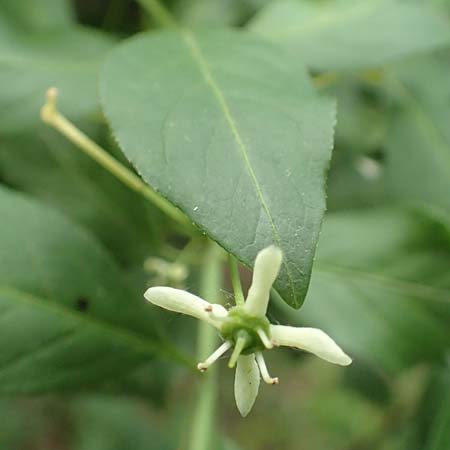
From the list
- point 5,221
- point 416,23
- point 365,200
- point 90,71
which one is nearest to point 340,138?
point 365,200

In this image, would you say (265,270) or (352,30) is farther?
(352,30)

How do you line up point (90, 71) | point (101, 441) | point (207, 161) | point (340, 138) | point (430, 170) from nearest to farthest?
point (207, 161) → point (90, 71) → point (430, 170) → point (340, 138) → point (101, 441)

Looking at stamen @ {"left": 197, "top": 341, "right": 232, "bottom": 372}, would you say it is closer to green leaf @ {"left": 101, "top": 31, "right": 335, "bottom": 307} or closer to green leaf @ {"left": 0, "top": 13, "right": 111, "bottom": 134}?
green leaf @ {"left": 101, "top": 31, "right": 335, "bottom": 307}

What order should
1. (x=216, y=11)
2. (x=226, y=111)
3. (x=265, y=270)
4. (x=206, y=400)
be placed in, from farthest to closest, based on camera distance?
(x=216, y=11)
(x=206, y=400)
(x=226, y=111)
(x=265, y=270)

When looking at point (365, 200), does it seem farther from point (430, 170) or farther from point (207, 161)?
point (207, 161)

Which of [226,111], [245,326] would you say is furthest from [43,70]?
[245,326]

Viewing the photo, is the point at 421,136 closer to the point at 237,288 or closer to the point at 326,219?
the point at 326,219
